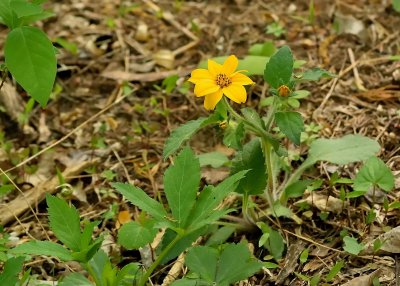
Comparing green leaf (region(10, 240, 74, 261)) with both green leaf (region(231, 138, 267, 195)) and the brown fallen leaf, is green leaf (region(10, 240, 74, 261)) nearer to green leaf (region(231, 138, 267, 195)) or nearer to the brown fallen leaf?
green leaf (region(231, 138, 267, 195))

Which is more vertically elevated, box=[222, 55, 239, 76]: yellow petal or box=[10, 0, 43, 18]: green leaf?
box=[10, 0, 43, 18]: green leaf

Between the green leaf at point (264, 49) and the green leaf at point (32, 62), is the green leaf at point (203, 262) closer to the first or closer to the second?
the green leaf at point (32, 62)

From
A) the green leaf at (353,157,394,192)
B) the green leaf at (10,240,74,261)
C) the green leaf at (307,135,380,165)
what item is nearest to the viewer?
the green leaf at (10,240,74,261)

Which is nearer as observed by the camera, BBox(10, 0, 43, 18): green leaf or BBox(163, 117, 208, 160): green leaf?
BBox(10, 0, 43, 18): green leaf

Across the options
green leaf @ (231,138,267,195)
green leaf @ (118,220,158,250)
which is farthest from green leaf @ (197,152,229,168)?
green leaf @ (118,220,158,250)

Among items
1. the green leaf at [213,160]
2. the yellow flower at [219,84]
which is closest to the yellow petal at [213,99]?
the yellow flower at [219,84]

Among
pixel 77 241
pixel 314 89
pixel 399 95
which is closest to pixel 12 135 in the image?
pixel 77 241

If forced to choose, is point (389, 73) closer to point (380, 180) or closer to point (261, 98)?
point (261, 98)
